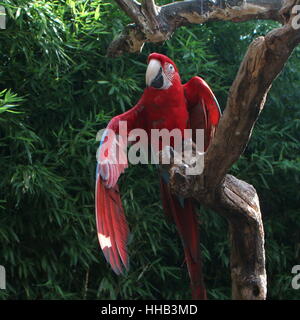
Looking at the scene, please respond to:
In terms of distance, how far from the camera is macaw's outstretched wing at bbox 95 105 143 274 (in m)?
1.39

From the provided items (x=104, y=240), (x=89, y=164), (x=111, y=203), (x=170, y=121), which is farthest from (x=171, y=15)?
(x=104, y=240)

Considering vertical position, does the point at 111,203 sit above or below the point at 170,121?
below

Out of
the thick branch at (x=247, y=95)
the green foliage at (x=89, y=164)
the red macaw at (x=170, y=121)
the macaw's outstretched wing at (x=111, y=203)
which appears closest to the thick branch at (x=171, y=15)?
the green foliage at (x=89, y=164)

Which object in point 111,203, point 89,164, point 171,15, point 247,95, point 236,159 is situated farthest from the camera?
point 89,164

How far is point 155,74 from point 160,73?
1cm

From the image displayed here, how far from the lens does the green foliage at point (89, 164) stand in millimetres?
1924

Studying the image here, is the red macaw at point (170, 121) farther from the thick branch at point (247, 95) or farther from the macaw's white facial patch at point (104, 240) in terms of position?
the thick branch at point (247, 95)

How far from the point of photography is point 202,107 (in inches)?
64.2

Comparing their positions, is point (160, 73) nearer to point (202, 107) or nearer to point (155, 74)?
point (155, 74)

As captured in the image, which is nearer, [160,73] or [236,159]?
[236,159]

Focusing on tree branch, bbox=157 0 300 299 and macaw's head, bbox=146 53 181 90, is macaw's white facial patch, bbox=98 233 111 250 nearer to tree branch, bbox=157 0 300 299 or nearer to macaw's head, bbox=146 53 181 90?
tree branch, bbox=157 0 300 299

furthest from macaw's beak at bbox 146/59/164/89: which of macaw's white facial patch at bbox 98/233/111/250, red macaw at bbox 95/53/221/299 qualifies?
macaw's white facial patch at bbox 98/233/111/250

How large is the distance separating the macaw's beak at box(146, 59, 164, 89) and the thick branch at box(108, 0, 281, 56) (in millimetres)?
308
